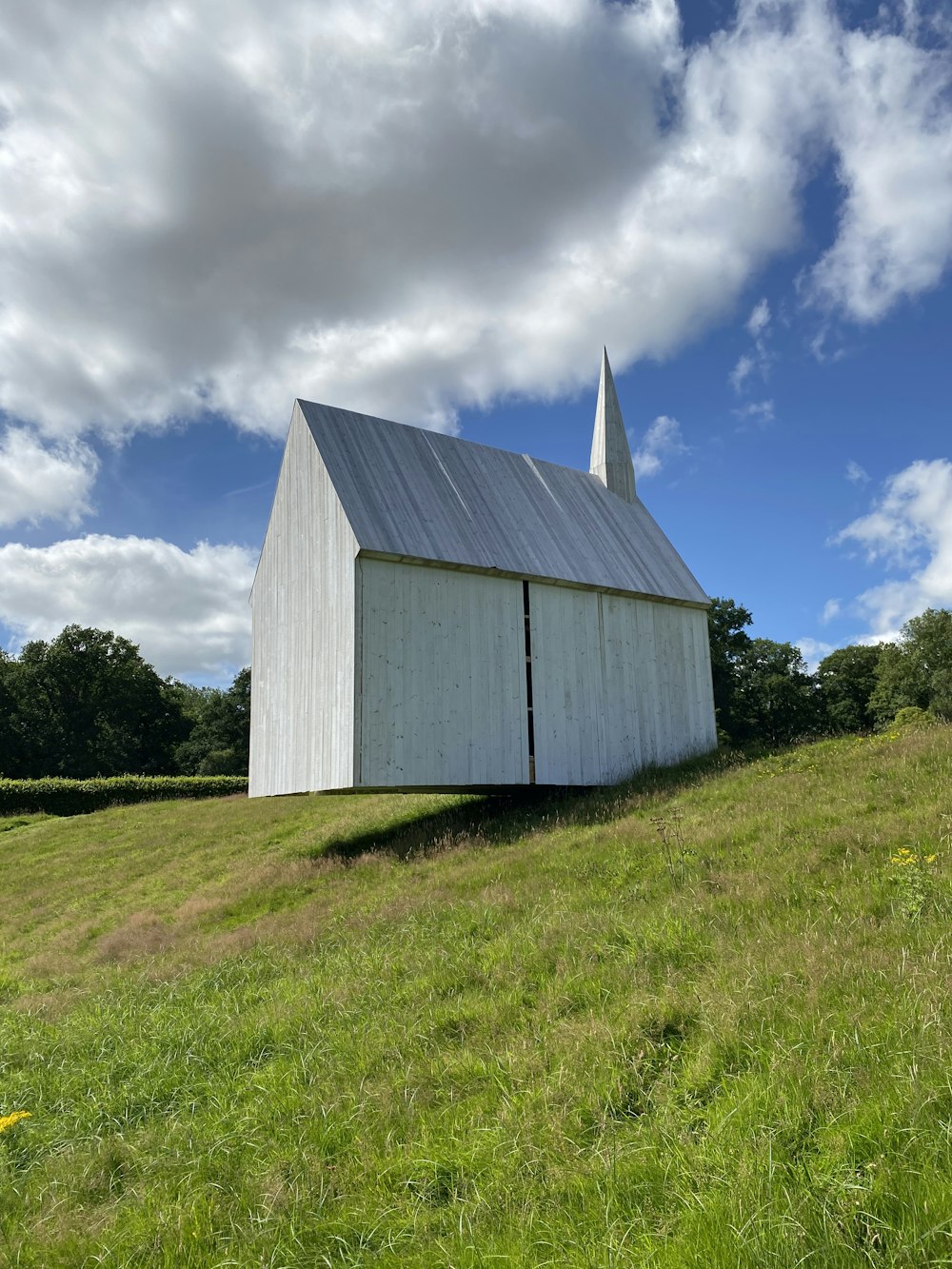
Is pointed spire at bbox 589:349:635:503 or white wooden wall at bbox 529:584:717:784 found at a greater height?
pointed spire at bbox 589:349:635:503

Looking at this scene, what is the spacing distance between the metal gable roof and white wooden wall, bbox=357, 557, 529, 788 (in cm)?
65

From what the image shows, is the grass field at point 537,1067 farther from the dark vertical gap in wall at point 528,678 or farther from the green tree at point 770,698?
the green tree at point 770,698

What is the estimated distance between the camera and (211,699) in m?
60.1

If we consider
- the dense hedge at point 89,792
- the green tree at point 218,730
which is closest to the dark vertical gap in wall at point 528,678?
the dense hedge at point 89,792

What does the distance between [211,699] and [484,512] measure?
44.5 meters

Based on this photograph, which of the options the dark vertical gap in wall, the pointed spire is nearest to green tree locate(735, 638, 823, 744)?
the pointed spire

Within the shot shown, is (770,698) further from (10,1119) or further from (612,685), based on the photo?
(10,1119)

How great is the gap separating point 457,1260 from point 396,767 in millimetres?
12808

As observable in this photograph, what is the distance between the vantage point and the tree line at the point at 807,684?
50.5 metres

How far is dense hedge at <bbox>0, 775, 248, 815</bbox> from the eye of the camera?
35.2m

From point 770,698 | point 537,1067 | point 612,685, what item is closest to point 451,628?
point 612,685

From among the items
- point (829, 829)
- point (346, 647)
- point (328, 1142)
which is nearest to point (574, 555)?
point (346, 647)

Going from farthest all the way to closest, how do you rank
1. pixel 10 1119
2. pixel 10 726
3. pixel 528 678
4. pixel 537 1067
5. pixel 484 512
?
1. pixel 10 726
2. pixel 484 512
3. pixel 528 678
4. pixel 10 1119
5. pixel 537 1067

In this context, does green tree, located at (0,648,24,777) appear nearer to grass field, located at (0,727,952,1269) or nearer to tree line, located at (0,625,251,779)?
tree line, located at (0,625,251,779)
